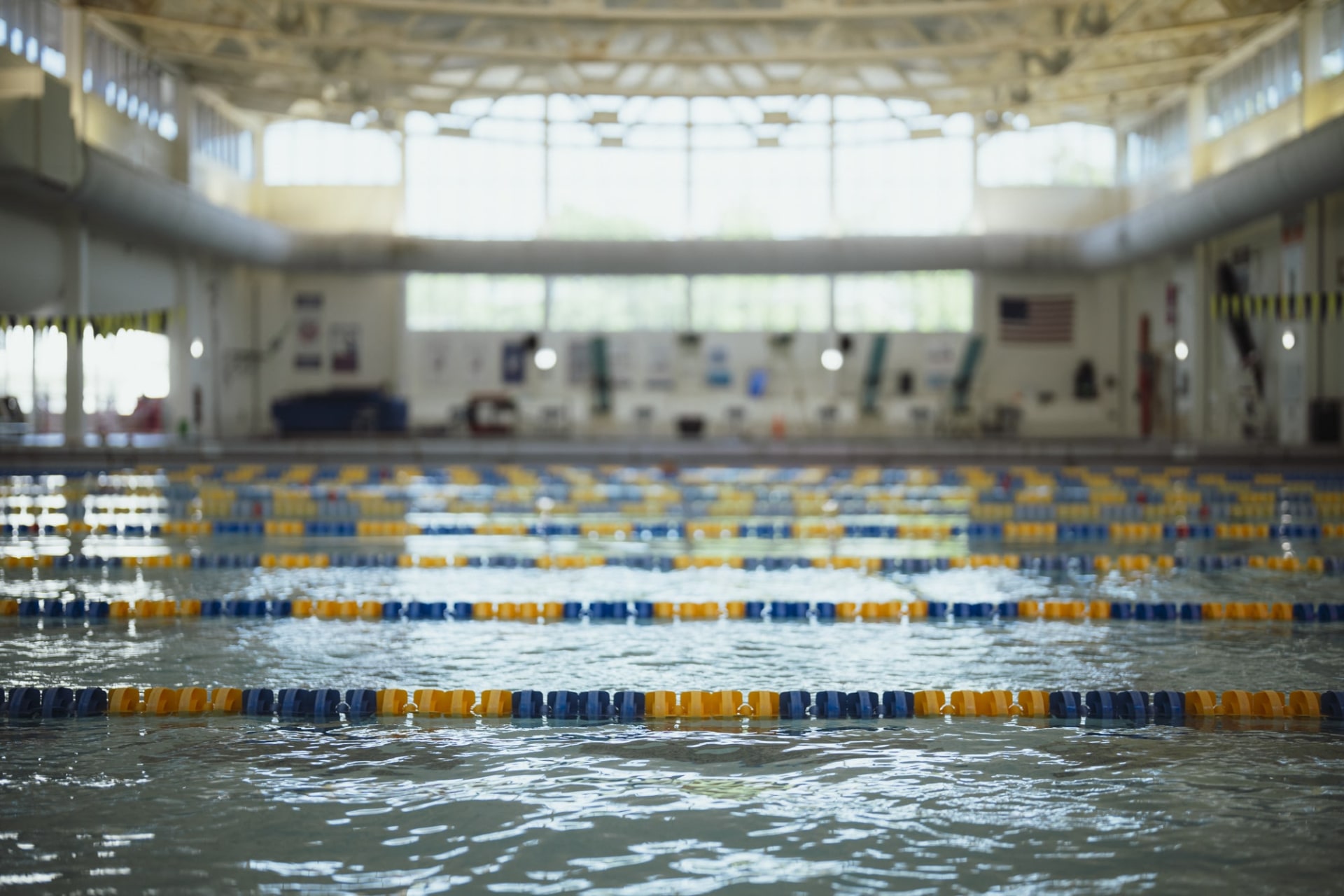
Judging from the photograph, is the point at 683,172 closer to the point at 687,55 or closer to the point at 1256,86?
the point at 687,55

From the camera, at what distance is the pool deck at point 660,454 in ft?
64.3

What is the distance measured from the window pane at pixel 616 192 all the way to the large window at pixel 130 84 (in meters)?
8.98

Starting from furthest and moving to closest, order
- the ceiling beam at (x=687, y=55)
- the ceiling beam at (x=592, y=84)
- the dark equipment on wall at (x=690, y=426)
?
1. the dark equipment on wall at (x=690, y=426)
2. the ceiling beam at (x=592, y=84)
3. the ceiling beam at (x=687, y=55)

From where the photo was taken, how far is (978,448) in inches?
892

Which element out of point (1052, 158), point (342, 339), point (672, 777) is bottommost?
point (672, 777)

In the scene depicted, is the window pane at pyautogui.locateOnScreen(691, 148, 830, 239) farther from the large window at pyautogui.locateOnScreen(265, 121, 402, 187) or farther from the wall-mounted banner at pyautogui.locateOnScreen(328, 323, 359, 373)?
the wall-mounted banner at pyautogui.locateOnScreen(328, 323, 359, 373)

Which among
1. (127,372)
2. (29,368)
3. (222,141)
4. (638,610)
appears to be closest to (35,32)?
(29,368)

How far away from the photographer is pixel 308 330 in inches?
1234

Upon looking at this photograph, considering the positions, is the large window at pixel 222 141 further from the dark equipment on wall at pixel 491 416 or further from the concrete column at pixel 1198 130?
the concrete column at pixel 1198 130

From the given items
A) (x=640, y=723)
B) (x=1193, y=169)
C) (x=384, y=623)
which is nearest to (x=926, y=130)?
(x=1193, y=169)

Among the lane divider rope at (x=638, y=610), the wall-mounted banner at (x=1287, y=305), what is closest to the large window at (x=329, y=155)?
the wall-mounted banner at (x=1287, y=305)

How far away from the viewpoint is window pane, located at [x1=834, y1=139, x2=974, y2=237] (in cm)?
3125

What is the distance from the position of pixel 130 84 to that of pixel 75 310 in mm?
4831

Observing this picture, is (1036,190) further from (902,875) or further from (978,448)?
(902,875)
